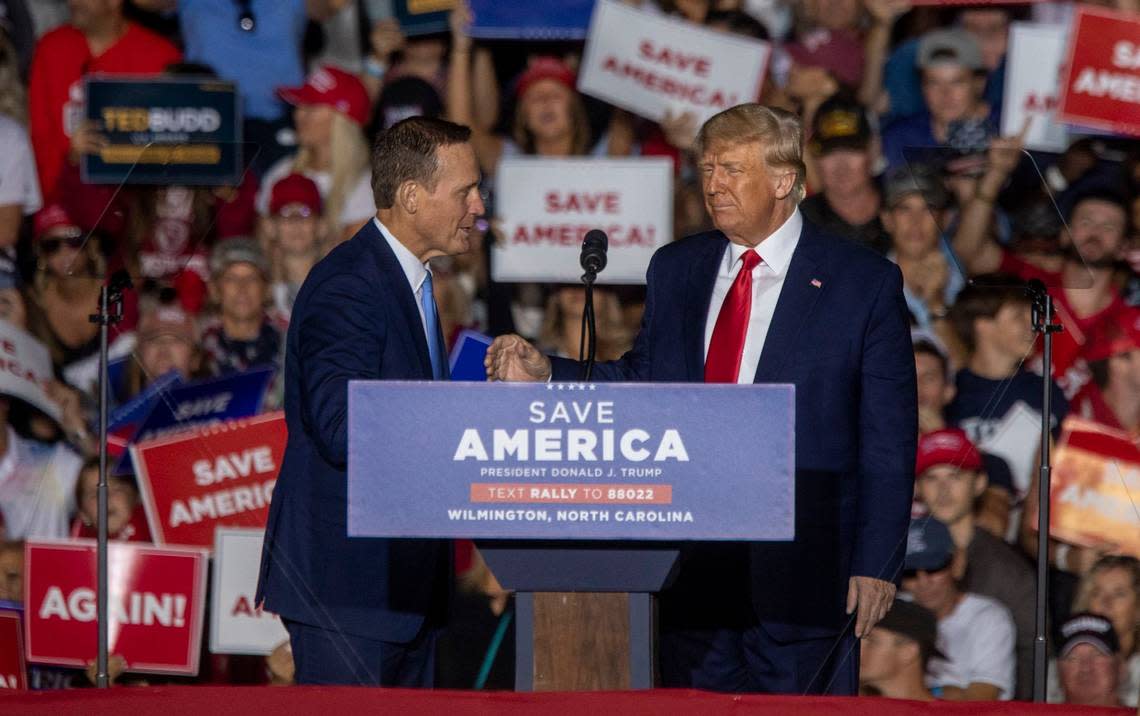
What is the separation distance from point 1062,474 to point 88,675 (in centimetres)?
264

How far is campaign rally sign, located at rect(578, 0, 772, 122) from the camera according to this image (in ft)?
17.4

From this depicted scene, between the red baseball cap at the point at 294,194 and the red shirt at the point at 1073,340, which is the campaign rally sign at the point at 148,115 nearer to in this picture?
the red baseball cap at the point at 294,194

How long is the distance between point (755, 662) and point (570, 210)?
2.37 metres

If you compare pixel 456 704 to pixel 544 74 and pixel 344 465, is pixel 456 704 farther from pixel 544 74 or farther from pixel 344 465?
pixel 544 74

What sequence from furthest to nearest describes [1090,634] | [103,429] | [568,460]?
1. [1090,634]
2. [103,429]
3. [568,460]

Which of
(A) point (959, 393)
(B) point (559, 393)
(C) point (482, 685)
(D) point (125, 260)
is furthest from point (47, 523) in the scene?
(B) point (559, 393)

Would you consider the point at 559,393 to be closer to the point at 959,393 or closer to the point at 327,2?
the point at 959,393

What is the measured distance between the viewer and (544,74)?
5453 millimetres

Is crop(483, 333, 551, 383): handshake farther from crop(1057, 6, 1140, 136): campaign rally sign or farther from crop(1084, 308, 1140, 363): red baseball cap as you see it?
crop(1057, 6, 1140, 136): campaign rally sign

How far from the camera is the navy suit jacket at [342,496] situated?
2727 millimetres

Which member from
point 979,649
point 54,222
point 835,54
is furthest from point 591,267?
point 54,222

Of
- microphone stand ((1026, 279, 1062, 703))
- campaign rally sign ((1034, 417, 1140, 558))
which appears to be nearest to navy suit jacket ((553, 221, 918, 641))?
microphone stand ((1026, 279, 1062, 703))

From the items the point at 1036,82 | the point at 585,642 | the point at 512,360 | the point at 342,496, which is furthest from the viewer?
the point at 1036,82

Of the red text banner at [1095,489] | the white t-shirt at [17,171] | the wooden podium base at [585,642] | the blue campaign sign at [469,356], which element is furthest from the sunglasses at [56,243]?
the wooden podium base at [585,642]
